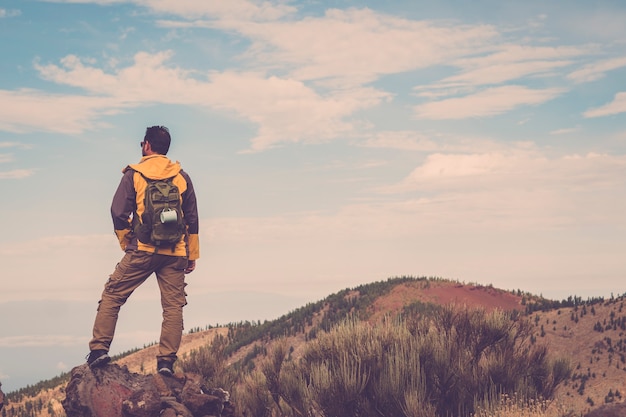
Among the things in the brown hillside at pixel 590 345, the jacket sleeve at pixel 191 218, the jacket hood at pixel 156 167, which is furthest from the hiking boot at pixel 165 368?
the brown hillside at pixel 590 345

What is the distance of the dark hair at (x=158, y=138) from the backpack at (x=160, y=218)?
1.50ft

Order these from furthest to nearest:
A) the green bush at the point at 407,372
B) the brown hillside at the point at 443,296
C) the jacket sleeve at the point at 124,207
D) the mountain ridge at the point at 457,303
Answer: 1. the brown hillside at the point at 443,296
2. the mountain ridge at the point at 457,303
3. the green bush at the point at 407,372
4. the jacket sleeve at the point at 124,207

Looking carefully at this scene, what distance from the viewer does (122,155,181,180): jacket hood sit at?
25.7ft

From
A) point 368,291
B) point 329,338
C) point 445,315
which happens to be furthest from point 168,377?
point 368,291

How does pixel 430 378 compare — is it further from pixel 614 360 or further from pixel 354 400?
pixel 614 360

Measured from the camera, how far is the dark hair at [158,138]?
8.05 meters

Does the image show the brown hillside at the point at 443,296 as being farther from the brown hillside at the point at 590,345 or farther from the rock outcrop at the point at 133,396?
the rock outcrop at the point at 133,396

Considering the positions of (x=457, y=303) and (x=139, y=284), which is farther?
(x=457, y=303)

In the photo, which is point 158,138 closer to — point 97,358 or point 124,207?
point 124,207

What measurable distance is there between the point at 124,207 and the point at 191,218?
0.83 meters

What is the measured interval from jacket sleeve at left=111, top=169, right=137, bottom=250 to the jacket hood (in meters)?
0.12

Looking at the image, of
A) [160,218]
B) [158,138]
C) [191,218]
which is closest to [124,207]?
[160,218]

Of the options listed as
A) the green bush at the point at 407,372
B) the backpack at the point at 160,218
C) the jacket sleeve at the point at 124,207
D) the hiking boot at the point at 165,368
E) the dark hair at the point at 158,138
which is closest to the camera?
the backpack at the point at 160,218

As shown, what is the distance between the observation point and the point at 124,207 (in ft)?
25.3
